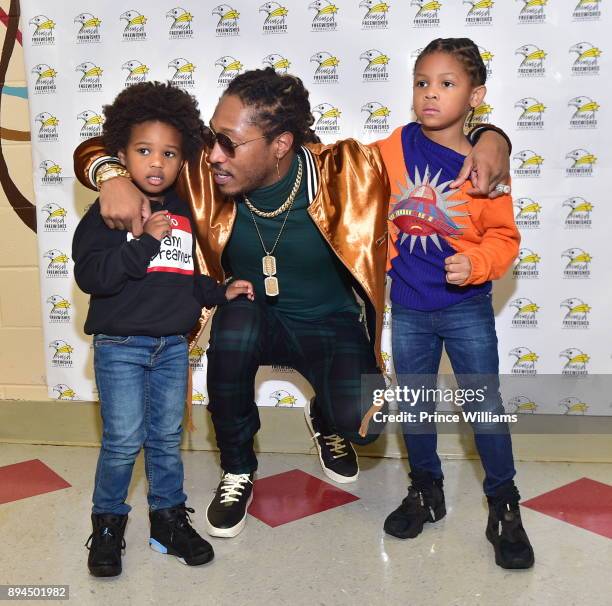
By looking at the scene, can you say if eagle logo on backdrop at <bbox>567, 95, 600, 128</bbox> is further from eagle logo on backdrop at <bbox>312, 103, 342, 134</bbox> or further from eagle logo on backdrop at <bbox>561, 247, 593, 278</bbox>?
eagle logo on backdrop at <bbox>312, 103, 342, 134</bbox>

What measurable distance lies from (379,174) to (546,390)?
96cm

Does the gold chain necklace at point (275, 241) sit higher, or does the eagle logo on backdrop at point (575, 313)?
the gold chain necklace at point (275, 241)

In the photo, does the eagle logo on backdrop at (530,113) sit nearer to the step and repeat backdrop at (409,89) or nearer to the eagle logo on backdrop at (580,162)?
the step and repeat backdrop at (409,89)

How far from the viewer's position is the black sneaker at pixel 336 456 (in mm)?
2168

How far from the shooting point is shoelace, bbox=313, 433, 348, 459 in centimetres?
220

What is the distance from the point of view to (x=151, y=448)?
169 cm

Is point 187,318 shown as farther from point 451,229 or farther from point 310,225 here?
point 451,229

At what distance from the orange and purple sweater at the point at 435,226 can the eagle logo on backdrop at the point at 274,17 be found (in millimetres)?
657

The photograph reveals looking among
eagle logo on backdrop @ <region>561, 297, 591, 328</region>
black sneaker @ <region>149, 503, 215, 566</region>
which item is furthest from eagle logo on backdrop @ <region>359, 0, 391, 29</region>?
black sneaker @ <region>149, 503, 215, 566</region>

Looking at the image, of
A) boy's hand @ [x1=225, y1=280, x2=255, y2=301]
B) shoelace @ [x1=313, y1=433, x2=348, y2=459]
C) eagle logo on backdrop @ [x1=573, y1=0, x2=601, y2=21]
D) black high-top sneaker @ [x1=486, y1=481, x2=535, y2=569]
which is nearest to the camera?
black high-top sneaker @ [x1=486, y1=481, x2=535, y2=569]

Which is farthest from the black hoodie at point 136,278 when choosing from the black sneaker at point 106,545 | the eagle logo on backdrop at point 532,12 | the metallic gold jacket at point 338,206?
the eagle logo on backdrop at point 532,12

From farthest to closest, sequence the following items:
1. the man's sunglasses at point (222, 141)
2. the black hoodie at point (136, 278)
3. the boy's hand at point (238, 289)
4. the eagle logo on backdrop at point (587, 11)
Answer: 1. the eagle logo on backdrop at point (587, 11)
2. the boy's hand at point (238, 289)
3. the man's sunglasses at point (222, 141)
4. the black hoodie at point (136, 278)

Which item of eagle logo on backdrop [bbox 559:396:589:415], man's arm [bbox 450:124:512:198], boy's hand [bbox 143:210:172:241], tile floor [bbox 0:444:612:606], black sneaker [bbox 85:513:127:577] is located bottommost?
tile floor [bbox 0:444:612:606]

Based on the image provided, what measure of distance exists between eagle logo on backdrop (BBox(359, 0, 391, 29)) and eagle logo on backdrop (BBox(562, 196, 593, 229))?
0.77 metres
